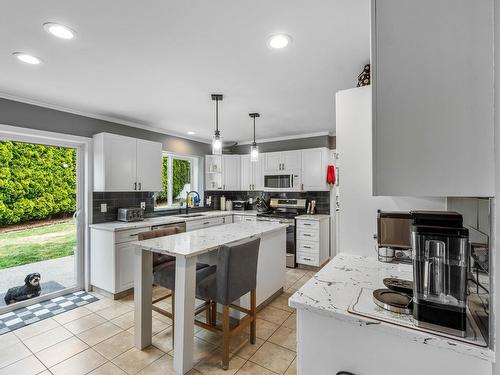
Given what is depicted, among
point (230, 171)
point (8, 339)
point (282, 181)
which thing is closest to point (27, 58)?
point (8, 339)

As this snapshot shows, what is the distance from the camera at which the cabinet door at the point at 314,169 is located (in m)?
4.69

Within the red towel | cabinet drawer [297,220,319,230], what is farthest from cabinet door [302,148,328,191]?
cabinet drawer [297,220,319,230]

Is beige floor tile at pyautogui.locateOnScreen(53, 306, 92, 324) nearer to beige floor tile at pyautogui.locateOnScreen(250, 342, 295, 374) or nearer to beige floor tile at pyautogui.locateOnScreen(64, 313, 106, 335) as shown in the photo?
beige floor tile at pyautogui.locateOnScreen(64, 313, 106, 335)

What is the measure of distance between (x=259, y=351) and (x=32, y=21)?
2.99 meters

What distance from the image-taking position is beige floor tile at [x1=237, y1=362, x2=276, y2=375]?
1.96m

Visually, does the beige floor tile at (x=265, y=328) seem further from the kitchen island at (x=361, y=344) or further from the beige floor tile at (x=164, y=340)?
the kitchen island at (x=361, y=344)

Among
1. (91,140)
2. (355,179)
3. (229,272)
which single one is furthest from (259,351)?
(91,140)

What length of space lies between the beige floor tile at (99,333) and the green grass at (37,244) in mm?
1468

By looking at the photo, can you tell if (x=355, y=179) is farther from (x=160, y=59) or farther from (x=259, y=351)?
(x=160, y=59)

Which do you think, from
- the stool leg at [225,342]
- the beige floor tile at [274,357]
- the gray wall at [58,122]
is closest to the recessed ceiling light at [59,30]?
the gray wall at [58,122]

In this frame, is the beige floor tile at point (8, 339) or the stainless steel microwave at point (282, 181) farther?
the stainless steel microwave at point (282, 181)

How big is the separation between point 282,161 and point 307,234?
1529mm

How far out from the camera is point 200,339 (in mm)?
2400

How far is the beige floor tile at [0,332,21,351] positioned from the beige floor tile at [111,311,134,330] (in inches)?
31.9
